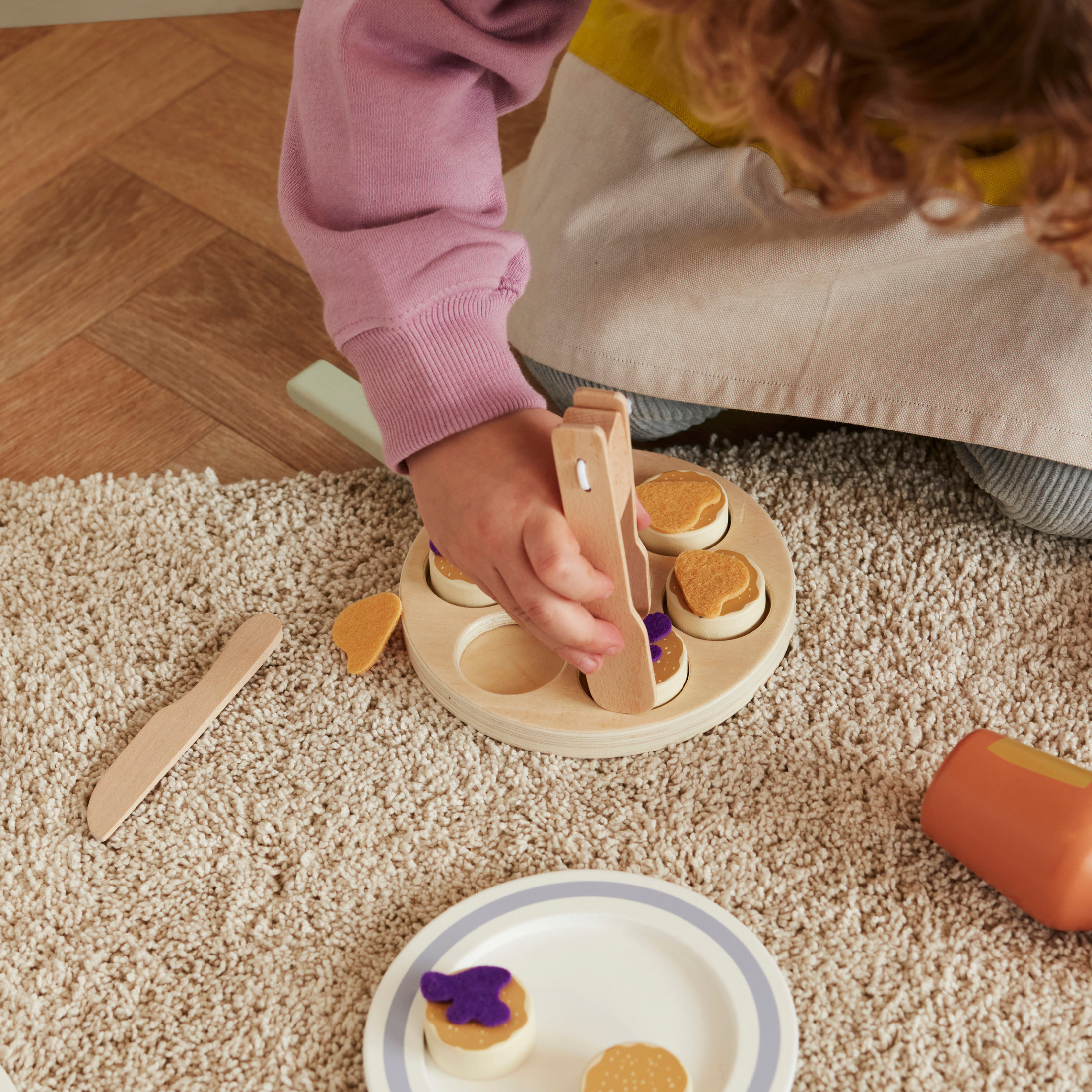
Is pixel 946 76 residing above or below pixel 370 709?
above

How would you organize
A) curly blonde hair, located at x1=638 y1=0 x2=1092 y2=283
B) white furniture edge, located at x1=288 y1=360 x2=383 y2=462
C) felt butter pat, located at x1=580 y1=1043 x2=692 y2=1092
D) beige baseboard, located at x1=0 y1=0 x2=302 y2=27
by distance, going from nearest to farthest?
1. curly blonde hair, located at x1=638 y1=0 x2=1092 y2=283
2. felt butter pat, located at x1=580 y1=1043 x2=692 y2=1092
3. white furniture edge, located at x1=288 y1=360 x2=383 y2=462
4. beige baseboard, located at x1=0 y1=0 x2=302 y2=27

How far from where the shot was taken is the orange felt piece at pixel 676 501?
650 millimetres

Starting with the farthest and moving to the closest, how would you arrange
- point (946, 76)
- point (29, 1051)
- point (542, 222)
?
point (542, 222) < point (29, 1051) < point (946, 76)

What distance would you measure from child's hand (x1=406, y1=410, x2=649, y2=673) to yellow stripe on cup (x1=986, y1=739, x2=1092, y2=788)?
0.62 ft

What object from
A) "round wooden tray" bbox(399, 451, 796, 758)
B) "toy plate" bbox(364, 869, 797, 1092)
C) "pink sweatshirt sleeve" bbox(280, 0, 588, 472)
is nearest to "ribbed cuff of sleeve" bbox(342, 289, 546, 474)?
"pink sweatshirt sleeve" bbox(280, 0, 588, 472)

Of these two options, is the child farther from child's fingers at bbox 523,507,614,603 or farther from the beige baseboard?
the beige baseboard

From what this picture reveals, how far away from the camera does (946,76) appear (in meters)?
0.35

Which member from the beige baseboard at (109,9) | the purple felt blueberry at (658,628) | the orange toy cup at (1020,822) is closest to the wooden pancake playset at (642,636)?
the purple felt blueberry at (658,628)

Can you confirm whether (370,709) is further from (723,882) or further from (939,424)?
(939,424)

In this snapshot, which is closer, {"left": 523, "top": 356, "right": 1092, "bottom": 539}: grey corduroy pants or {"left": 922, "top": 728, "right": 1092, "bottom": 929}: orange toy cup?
{"left": 922, "top": 728, "right": 1092, "bottom": 929}: orange toy cup

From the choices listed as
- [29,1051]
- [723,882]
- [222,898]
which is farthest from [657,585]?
[29,1051]

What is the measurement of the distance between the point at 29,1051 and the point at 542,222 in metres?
0.56

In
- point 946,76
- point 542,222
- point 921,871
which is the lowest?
point 921,871

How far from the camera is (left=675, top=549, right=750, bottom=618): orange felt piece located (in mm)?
611
